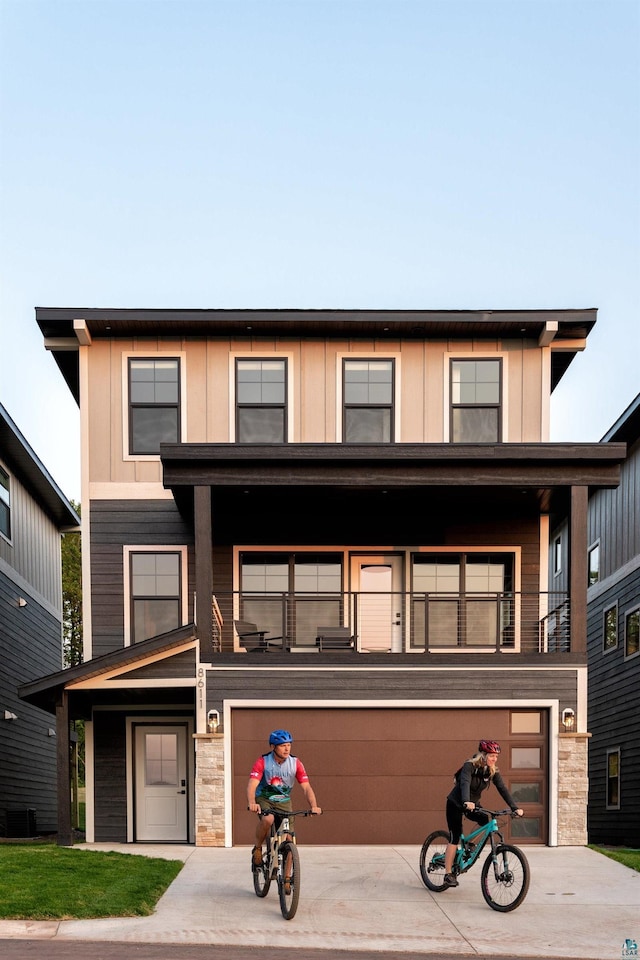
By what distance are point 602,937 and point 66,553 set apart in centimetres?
3877

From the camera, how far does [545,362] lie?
17734mm

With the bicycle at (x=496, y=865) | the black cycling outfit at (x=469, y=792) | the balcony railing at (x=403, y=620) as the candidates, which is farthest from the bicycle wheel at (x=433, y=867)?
the balcony railing at (x=403, y=620)

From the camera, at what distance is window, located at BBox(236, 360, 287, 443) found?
17.7 meters

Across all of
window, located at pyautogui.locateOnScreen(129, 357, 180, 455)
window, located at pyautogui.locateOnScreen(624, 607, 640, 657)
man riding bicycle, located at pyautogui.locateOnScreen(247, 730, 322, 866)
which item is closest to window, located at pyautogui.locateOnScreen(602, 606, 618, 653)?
window, located at pyautogui.locateOnScreen(624, 607, 640, 657)

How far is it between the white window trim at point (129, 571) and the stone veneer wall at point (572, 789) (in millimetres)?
6389

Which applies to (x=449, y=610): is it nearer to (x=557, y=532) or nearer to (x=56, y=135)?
(x=557, y=532)

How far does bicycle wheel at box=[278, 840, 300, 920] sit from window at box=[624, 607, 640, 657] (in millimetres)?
13686

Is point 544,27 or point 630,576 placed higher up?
point 544,27

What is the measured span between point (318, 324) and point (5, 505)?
28.2 ft

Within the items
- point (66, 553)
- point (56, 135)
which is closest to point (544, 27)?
point (56, 135)

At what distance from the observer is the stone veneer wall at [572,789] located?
15.0 metres

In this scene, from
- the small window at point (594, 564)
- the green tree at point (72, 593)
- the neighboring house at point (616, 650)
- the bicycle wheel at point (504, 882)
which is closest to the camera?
the bicycle wheel at point (504, 882)

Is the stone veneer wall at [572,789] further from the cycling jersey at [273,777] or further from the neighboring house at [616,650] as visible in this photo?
the neighboring house at [616,650]

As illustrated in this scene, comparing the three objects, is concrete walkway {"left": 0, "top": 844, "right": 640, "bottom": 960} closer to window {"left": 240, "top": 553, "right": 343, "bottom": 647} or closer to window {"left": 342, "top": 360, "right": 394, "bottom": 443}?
window {"left": 240, "top": 553, "right": 343, "bottom": 647}
